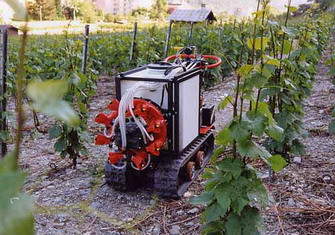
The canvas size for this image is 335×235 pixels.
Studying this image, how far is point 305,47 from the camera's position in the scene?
13.2 feet

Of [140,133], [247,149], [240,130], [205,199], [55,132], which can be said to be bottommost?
[55,132]

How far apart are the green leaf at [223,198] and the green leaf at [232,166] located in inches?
4.5

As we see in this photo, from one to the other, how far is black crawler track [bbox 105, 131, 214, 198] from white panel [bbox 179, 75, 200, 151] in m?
0.15

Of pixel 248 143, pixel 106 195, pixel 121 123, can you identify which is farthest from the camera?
pixel 106 195

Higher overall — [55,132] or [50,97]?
[50,97]

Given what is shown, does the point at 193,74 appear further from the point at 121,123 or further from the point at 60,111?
the point at 60,111

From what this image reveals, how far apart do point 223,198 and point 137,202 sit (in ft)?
4.35

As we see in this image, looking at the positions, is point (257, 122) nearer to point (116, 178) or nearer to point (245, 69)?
point (245, 69)

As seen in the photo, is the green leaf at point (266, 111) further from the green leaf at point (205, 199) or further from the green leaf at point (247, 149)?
the green leaf at point (205, 199)

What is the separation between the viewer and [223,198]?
2.28 metres

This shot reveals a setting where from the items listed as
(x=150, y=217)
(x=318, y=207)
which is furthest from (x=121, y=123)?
(x=318, y=207)

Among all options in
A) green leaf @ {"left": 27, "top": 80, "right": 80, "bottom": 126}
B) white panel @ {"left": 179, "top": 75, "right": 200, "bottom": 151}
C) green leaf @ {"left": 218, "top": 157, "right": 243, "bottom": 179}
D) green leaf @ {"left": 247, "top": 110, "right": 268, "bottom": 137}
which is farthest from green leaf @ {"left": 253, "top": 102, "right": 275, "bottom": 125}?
green leaf @ {"left": 27, "top": 80, "right": 80, "bottom": 126}

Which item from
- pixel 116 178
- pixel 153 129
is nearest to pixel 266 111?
pixel 153 129

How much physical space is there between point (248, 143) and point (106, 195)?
67.7 inches
